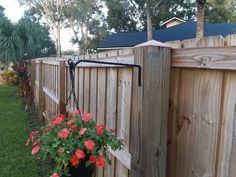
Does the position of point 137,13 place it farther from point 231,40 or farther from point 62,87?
point 231,40

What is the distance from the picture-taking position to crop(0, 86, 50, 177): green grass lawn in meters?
4.07

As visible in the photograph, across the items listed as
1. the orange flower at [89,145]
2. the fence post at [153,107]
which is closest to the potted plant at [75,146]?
the orange flower at [89,145]

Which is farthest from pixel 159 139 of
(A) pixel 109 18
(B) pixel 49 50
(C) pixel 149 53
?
(A) pixel 109 18

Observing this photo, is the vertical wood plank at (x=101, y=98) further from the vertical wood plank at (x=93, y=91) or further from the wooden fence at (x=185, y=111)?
the wooden fence at (x=185, y=111)

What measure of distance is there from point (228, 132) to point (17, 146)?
15.0ft

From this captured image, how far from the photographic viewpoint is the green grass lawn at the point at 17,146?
4066mm

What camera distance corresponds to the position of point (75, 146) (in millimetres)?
1581

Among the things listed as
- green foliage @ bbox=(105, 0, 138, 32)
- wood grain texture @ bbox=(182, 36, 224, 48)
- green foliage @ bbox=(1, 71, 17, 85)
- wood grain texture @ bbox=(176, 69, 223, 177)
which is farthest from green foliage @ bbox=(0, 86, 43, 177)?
→ green foliage @ bbox=(105, 0, 138, 32)

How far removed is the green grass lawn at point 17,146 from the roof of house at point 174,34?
1110 centimetres

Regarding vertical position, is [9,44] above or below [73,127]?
above

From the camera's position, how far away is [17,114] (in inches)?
312

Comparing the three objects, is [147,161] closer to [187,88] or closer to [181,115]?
[181,115]

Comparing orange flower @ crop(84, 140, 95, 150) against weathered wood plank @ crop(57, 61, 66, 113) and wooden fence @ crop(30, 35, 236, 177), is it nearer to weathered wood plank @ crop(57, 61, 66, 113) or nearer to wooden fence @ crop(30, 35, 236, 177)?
wooden fence @ crop(30, 35, 236, 177)

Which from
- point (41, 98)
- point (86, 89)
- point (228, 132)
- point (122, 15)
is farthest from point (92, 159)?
point (122, 15)
